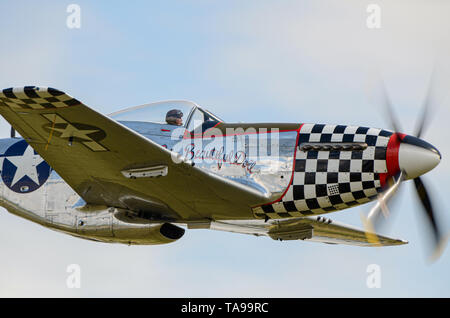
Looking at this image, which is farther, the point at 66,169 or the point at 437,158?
the point at 66,169

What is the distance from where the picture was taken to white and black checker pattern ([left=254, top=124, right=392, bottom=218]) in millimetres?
11227

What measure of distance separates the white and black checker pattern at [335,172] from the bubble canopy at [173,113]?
168cm

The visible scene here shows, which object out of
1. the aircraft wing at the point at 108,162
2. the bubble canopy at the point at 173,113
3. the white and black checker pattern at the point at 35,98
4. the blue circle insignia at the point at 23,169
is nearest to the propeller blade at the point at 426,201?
the aircraft wing at the point at 108,162

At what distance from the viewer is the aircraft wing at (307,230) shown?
1331cm

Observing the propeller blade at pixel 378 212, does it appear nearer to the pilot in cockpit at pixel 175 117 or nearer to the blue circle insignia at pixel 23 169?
the pilot in cockpit at pixel 175 117

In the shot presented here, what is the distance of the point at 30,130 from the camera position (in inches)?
425

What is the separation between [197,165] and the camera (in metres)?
A: 11.6

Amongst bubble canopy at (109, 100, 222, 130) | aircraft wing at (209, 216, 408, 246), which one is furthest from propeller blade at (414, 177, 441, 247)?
bubble canopy at (109, 100, 222, 130)

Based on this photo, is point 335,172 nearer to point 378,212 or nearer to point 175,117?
point 378,212

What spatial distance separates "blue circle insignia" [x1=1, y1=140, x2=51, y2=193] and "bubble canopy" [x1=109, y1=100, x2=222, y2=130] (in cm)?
187

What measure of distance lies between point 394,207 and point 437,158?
3.20ft
